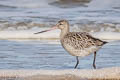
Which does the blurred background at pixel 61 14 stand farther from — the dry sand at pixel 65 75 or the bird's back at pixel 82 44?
the dry sand at pixel 65 75

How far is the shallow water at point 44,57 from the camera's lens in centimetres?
962

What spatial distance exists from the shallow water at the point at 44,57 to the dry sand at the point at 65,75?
4.60ft

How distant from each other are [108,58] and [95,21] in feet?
15.5

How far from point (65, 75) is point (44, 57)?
260 centimetres

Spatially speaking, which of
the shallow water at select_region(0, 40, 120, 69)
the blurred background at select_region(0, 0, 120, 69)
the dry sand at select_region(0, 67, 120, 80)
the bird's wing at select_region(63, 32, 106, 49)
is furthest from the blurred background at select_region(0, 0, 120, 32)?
the dry sand at select_region(0, 67, 120, 80)

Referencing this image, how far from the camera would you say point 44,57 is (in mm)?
10375

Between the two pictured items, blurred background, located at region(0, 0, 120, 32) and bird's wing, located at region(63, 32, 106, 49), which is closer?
bird's wing, located at region(63, 32, 106, 49)

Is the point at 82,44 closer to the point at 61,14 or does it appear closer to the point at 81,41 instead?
the point at 81,41

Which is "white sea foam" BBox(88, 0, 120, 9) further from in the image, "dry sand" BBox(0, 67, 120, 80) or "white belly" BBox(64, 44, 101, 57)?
"dry sand" BBox(0, 67, 120, 80)

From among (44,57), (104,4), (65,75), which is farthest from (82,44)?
(104,4)

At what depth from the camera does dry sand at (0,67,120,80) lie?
25.4 feet

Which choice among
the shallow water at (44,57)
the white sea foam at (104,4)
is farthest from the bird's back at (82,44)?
the white sea foam at (104,4)

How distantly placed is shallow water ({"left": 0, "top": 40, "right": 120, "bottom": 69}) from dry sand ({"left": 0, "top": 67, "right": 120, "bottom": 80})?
1.40 metres

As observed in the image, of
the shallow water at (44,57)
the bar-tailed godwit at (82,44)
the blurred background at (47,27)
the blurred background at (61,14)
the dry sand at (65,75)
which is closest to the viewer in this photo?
the dry sand at (65,75)
